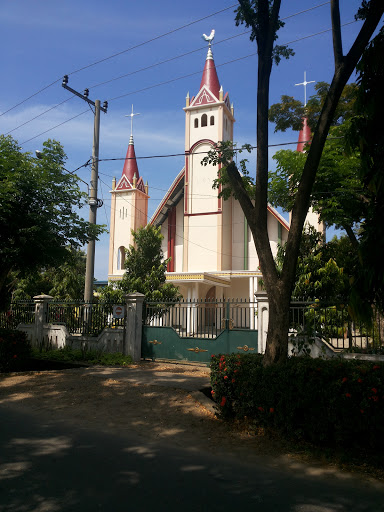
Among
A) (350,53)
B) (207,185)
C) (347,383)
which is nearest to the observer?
(347,383)

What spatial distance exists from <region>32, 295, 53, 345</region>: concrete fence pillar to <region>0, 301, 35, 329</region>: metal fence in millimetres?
680

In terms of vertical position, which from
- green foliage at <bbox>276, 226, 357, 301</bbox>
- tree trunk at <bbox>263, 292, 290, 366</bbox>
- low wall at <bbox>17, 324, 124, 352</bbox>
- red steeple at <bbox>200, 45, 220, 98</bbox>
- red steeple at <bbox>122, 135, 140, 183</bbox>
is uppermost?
red steeple at <bbox>200, 45, 220, 98</bbox>

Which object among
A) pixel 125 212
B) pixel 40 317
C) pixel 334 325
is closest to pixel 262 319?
pixel 334 325

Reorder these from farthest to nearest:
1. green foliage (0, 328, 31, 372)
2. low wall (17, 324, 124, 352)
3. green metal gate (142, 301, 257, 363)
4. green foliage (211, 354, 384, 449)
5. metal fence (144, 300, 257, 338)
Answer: low wall (17, 324, 124, 352)
metal fence (144, 300, 257, 338)
green metal gate (142, 301, 257, 363)
green foliage (0, 328, 31, 372)
green foliage (211, 354, 384, 449)

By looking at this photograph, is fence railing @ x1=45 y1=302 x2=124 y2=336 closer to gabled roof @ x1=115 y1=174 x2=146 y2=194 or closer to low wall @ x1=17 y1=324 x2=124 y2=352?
low wall @ x1=17 y1=324 x2=124 y2=352

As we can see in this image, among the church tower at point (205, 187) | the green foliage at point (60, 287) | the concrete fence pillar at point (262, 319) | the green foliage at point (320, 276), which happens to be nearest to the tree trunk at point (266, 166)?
the concrete fence pillar at point (262, 319)

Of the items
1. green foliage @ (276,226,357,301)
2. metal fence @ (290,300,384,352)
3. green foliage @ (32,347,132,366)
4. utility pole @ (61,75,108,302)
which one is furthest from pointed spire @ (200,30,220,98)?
metal fence @ (290,300,384,352)

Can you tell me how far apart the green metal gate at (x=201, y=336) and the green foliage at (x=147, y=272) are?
20.7 feet

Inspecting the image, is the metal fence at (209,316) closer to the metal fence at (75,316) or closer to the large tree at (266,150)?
the metal fence at (75,316)

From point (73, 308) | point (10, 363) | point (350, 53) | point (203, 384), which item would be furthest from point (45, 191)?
point (350, 53)

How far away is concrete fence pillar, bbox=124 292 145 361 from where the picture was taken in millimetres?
13367

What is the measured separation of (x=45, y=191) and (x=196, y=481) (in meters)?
11.1

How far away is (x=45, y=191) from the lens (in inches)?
533

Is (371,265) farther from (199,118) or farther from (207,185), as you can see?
(199,118)
